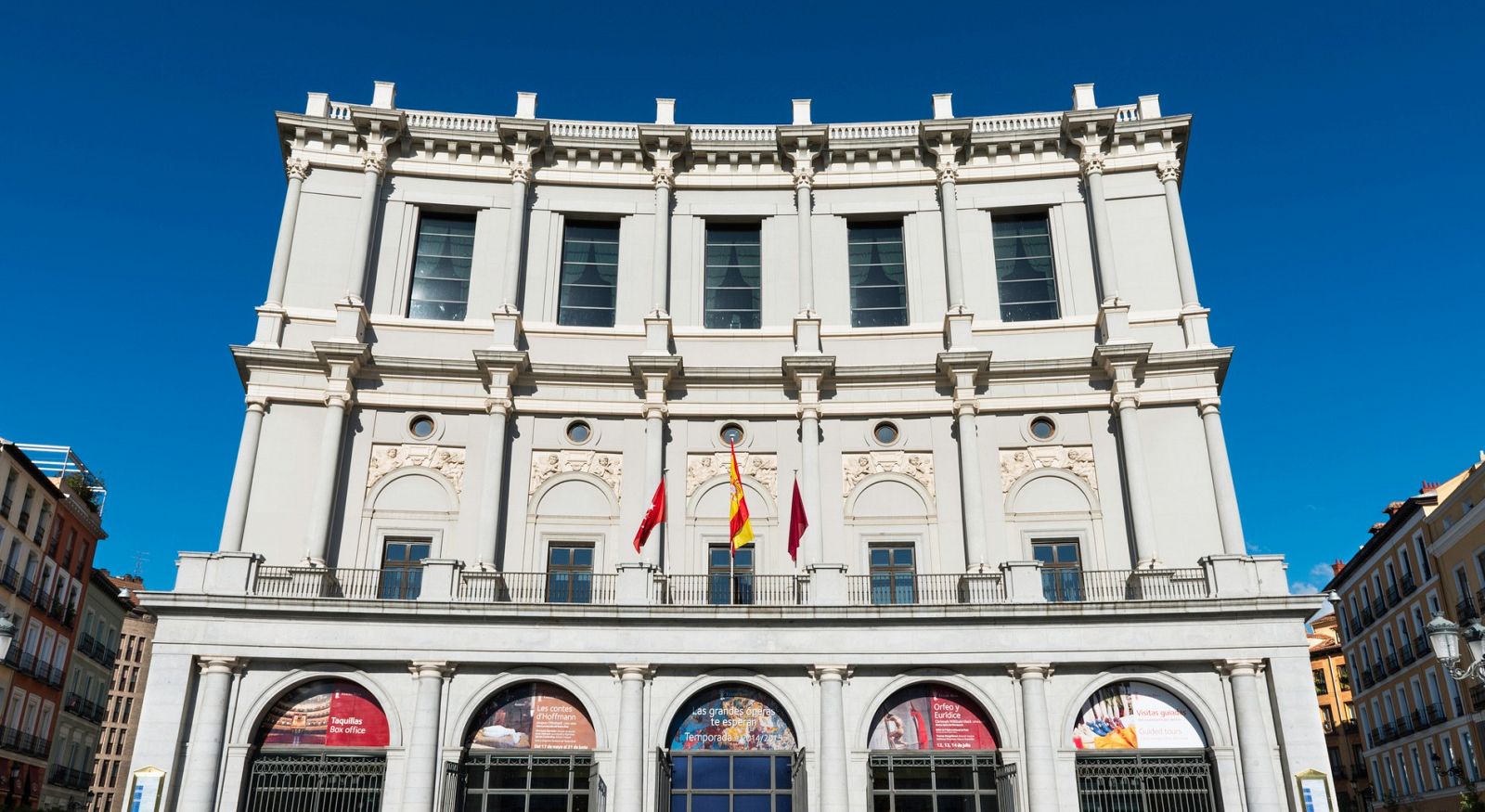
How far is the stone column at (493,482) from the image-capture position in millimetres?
26047

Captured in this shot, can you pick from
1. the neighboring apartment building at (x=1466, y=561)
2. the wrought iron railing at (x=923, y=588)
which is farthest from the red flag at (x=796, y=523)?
the neighboring apartment building at (x=1466, y=561)

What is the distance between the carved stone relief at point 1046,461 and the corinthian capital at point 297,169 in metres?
19.3

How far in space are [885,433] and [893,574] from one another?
11.8ft

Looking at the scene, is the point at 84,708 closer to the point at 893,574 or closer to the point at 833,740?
the point at 893,574

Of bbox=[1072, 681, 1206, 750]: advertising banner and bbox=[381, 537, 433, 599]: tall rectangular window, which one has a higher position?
bbox=[381, 537, 433, 599]: tall rectangular window

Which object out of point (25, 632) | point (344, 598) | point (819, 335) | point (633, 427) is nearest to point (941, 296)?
point (819, 335)

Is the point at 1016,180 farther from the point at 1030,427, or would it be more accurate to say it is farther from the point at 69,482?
the point at 69,482

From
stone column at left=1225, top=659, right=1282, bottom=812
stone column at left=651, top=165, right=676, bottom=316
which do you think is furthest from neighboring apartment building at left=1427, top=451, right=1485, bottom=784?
stone column at left=651, top=165, right=676, bottom=316

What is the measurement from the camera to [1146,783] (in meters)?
22.8

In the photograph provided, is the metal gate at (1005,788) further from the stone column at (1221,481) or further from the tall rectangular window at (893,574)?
the stone column at (1221,481)

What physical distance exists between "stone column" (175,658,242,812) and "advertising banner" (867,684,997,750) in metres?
12.8

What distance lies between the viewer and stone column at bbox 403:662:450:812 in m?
22.2

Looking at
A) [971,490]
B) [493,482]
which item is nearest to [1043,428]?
[971,490]

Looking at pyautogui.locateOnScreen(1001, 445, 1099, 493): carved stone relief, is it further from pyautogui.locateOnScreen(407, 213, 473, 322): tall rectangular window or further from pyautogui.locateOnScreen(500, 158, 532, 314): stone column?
pyautogui.locateOnScreen(407, 213, 473, 322): tall rectangular window
